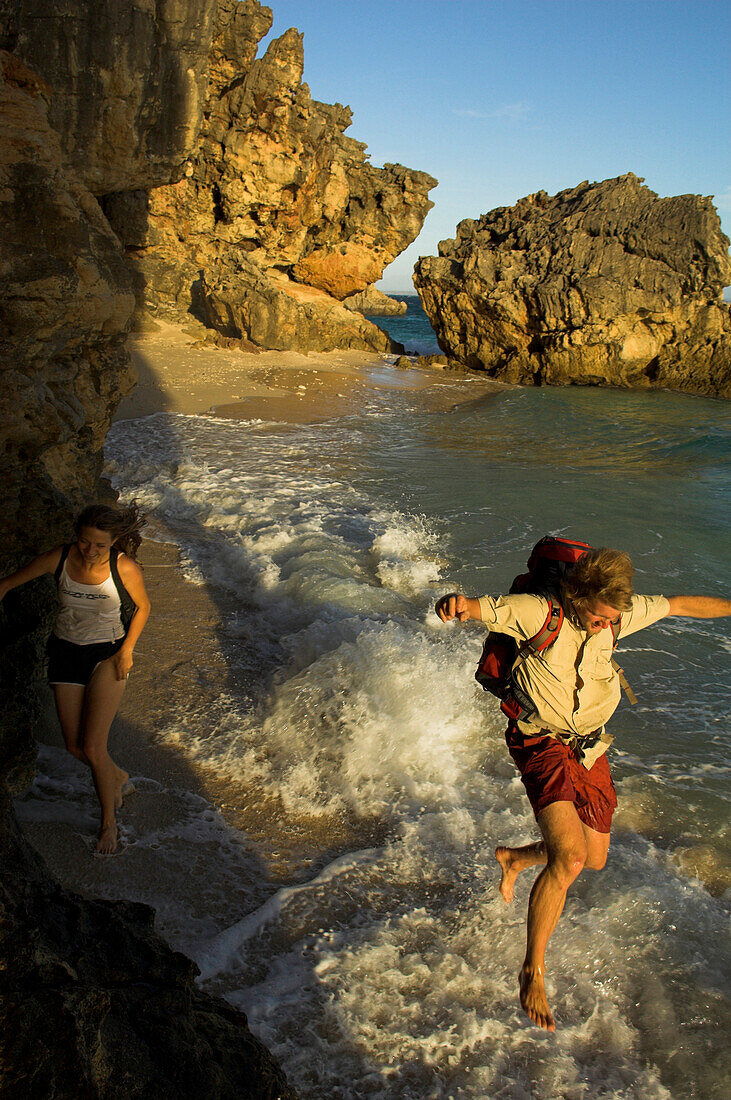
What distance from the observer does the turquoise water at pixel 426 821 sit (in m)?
2.66

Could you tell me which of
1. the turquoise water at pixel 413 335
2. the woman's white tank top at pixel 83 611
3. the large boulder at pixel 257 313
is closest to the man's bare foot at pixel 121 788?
the woman's white tank top at pixel 83 611

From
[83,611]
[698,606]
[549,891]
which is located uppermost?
[698,606]

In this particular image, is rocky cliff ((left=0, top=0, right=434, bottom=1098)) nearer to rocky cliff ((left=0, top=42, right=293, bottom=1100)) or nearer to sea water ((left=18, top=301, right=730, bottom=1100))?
rocky cliff ((left=0, top=42, right=293, bottom=1100))

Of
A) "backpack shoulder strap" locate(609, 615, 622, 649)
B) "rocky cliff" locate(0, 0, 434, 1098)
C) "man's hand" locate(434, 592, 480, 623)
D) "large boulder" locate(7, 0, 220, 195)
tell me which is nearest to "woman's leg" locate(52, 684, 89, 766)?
"rocky cliff" locate(0, 0, 434, 1098)

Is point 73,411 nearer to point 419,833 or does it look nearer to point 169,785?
point 169,785

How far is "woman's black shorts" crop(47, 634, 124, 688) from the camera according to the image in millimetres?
3277

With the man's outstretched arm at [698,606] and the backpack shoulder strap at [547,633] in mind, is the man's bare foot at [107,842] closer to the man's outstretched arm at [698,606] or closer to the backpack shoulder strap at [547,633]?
the backpack shoulder strap at [547,633]

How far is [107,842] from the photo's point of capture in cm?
316

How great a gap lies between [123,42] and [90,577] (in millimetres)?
5475

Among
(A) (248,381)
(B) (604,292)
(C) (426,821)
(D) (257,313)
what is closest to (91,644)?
(C) (426,821)

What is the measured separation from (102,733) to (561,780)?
6.96ft

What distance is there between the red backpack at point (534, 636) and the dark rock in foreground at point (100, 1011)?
163 centimetres

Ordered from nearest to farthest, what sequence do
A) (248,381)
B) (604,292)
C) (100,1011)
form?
(100,1011) < (248,381) < (604,292)

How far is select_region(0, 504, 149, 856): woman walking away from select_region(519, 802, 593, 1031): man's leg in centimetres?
191
